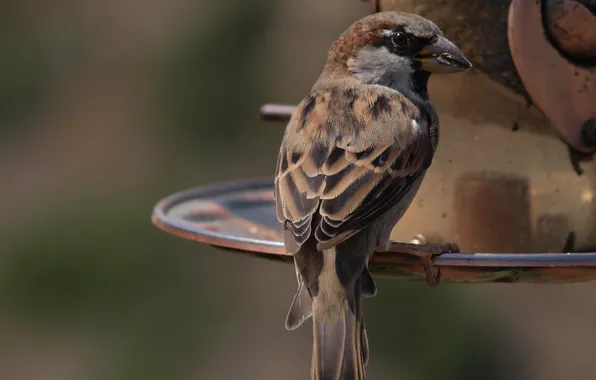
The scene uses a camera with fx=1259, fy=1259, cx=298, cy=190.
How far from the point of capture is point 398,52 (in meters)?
4.00

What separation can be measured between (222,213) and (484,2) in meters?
1.16

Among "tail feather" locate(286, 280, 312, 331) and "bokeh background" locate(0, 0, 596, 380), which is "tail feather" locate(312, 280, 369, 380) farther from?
"bokeh background" locate(0, 0, 596, 380)

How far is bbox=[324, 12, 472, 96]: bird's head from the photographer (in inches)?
154

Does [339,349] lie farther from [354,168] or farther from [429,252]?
[354,168]

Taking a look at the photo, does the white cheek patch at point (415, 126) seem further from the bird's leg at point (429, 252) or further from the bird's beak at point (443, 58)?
the bird's leg at point (429, 252)

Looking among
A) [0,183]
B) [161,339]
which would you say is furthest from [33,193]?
[161,339]

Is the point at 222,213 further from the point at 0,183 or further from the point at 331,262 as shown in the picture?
the point at 0,183

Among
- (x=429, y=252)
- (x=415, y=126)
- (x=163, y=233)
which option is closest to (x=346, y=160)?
(x=415, y=126)

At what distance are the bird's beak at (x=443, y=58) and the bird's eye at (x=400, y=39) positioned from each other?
0.06m

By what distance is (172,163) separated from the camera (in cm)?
888

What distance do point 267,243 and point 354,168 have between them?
359 millimetres

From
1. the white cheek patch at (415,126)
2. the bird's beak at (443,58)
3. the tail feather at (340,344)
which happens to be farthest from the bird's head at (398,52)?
the tail feather at (340,344)

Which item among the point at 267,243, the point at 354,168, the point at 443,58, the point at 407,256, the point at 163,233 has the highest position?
the point at 443,58

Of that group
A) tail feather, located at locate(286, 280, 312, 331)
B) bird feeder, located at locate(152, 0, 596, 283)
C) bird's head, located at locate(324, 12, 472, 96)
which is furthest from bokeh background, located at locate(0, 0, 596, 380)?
tail feather, located at locate(286, 280, 312, 331)
